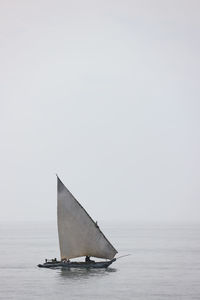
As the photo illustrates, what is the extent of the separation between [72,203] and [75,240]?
481 centimetres

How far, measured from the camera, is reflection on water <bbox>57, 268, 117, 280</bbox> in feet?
305

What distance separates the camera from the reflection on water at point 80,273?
92.8 metres

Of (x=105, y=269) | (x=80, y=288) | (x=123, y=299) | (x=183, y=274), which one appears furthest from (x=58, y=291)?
(x=183, y=274)

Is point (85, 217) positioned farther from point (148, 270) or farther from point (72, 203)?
point (148, 270)

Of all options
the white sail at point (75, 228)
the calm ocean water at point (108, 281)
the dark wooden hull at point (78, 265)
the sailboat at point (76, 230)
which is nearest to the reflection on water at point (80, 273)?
the calm ocean water at point (108, 281)

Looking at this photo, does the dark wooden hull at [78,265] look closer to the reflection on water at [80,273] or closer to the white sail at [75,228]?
the reflection on water at [80,273]

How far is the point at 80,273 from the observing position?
94.8 meters

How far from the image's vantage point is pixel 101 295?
265 feet

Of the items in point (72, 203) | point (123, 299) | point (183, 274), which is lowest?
point (123, 299)

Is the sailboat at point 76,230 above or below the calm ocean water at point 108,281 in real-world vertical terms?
above

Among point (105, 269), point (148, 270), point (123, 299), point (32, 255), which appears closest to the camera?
point (123, 299)

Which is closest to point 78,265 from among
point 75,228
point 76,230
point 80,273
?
point 80,273

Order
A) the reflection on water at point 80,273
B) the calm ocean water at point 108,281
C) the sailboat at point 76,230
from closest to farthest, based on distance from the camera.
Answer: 1. the calm ocean water at point 108,281
2. the reflection on water at point 80,273
3. the sailboat at point 76,230

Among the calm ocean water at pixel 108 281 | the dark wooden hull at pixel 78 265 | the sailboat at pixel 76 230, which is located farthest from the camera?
the dark wooden hull at pixel 78 265
